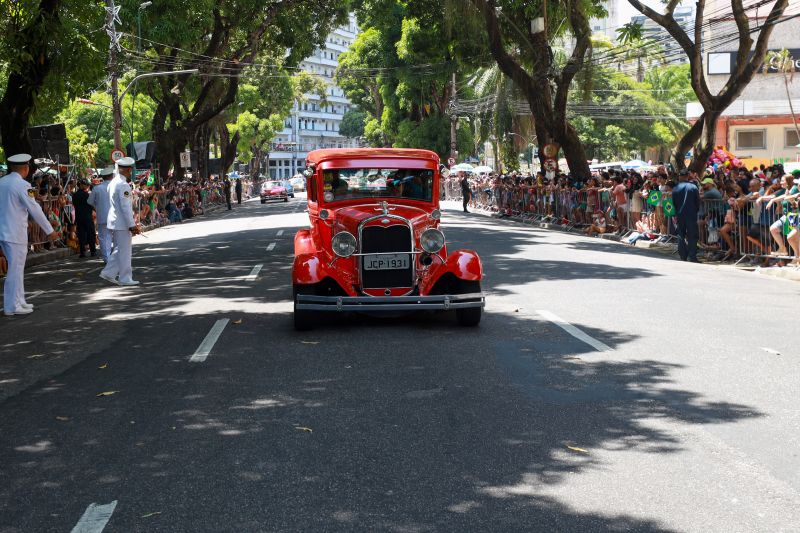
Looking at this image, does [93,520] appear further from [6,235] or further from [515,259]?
[515,259]

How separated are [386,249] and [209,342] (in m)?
2.16

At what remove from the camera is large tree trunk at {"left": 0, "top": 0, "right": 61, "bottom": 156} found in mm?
16375

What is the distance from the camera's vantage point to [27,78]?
17438 mm

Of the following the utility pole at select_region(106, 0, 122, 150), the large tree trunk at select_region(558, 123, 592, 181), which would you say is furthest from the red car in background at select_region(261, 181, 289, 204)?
the large tree trunk at select_region(558, 123, 592, 181)

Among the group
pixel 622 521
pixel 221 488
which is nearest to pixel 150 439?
pixel 221 488

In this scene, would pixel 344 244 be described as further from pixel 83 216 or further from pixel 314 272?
pixel 83 216

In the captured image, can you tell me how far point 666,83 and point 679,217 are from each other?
72.1m

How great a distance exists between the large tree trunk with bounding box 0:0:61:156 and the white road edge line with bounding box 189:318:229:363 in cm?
793

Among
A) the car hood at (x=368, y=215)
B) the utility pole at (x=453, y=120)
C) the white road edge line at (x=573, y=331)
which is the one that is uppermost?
the utility pole at (x=453, y=120)

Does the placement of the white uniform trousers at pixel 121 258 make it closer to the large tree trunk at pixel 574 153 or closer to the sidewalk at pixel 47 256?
the sidewalk at pixel 47 256

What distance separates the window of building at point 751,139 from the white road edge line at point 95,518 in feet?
174

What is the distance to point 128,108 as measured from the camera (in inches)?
2859

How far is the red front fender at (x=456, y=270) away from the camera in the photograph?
10.3 m

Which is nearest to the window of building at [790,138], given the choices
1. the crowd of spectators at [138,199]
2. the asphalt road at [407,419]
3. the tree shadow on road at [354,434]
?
the crowd of spectators at [138,199]
